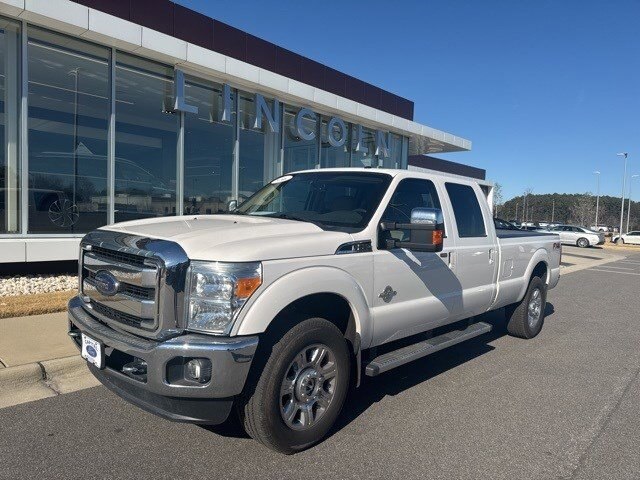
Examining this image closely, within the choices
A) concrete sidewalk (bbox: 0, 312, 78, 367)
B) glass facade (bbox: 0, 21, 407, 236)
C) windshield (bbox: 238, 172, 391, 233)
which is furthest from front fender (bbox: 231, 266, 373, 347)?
glass facade (bbox: 0, 21, 407, 236)

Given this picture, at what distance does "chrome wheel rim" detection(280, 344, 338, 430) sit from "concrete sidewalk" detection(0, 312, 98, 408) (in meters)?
2.23

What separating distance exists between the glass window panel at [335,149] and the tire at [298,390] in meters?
11.6

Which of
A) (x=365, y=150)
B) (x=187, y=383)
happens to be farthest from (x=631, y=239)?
(x=187, y=383)

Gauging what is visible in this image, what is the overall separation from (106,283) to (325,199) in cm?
198

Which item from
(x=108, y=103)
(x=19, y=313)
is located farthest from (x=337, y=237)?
(x=108, y=103)

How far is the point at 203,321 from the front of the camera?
291cm

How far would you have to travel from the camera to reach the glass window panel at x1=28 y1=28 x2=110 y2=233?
8.73 m

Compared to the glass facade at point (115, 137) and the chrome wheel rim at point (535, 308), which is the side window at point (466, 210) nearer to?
the chrome wheel rim at point (535, 308)

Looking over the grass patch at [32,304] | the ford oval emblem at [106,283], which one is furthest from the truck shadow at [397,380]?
the grass patch at [32,304]

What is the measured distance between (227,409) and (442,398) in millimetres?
2229

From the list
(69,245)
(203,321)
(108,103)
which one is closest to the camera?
(203,321)

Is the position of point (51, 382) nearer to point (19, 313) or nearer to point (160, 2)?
point (19, 313)

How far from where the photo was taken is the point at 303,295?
10.5 feet

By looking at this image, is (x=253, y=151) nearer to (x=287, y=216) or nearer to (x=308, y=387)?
(x=287, y=216)
